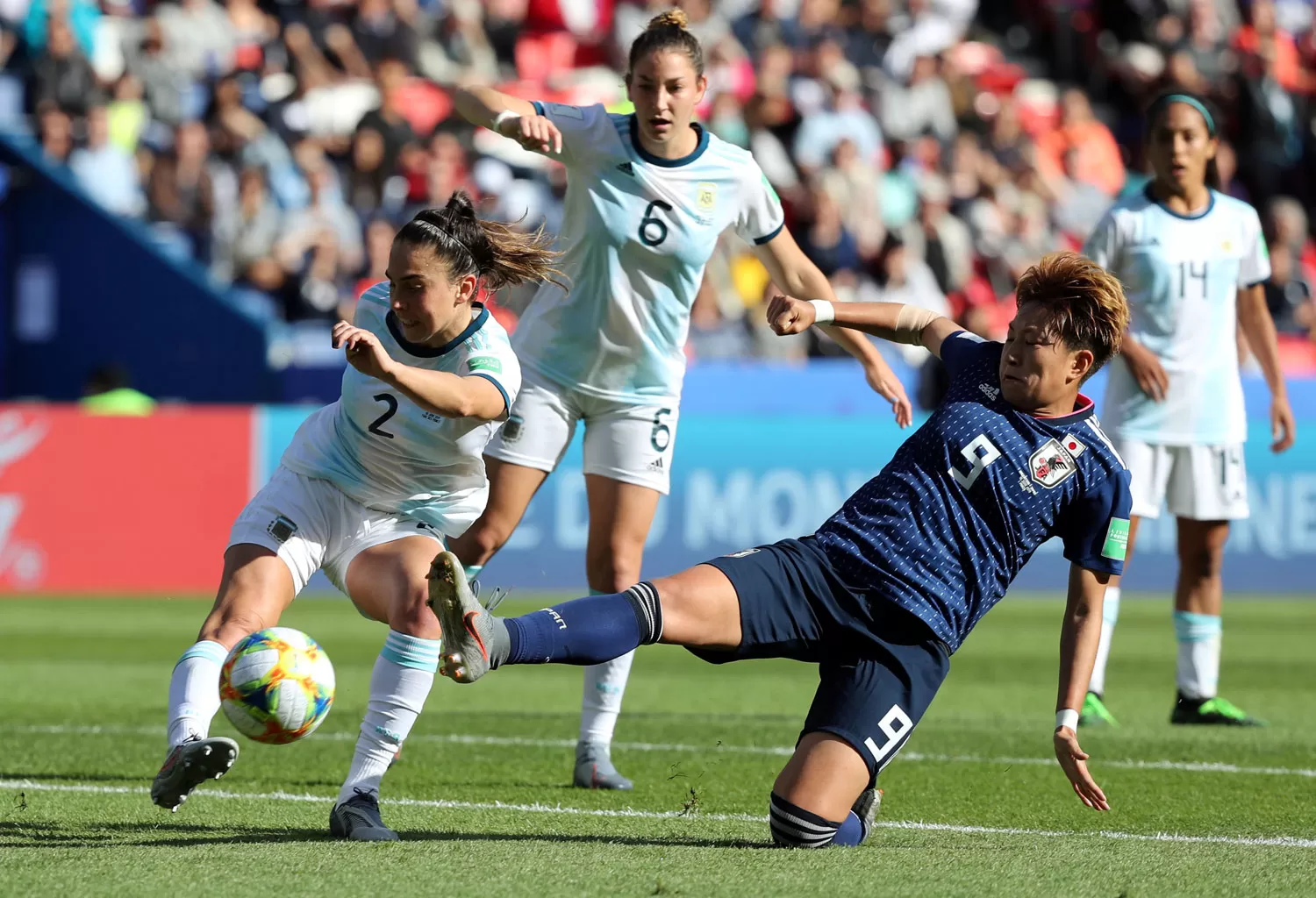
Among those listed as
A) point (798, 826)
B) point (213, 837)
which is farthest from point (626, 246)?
point (213, 837)

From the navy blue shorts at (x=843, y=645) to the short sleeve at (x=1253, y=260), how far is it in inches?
150

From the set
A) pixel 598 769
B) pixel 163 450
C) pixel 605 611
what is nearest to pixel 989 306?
pixel 163 450

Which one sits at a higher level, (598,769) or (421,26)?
(421,26)

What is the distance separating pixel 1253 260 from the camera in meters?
8.24

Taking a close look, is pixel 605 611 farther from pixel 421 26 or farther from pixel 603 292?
pixel 421 26

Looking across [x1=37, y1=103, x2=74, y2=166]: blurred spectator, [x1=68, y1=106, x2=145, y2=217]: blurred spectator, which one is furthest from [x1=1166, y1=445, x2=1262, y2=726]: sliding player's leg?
[x1=37, y1=103, x2=74, y2=166]: blurred spectator

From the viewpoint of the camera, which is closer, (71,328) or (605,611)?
(605,611)

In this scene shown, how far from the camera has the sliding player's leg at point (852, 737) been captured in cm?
486

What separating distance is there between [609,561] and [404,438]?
1.27 meters

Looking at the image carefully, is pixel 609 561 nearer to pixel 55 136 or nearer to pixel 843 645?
pixel 843 645

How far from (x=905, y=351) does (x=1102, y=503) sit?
11.1 meters

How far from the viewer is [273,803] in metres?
5.62

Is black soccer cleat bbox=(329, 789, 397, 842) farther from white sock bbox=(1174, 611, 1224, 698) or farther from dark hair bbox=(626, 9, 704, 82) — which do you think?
white sock bbox=(1174, 611, 1224, 698)

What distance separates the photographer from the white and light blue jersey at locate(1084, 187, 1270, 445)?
26.4 feet
